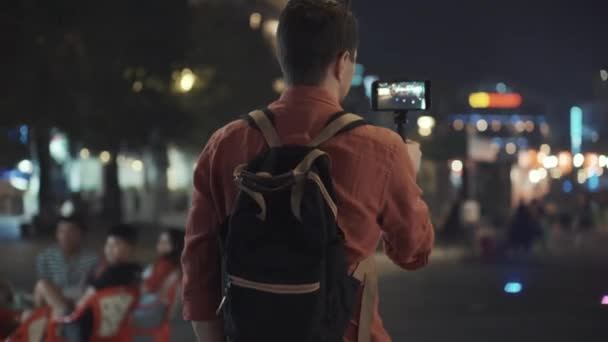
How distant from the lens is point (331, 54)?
91.2 inches

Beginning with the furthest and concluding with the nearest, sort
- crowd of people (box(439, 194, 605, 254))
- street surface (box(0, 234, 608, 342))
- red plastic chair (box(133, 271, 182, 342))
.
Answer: crowd of people (box(439, 194, 605, 254)) < street surface (box(0, 234, 608, 342)) < red plastic chair (box(133, 271, 182, 342))

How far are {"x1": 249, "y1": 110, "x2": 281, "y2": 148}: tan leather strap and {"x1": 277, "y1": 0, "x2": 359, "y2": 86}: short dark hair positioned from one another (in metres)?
0.13

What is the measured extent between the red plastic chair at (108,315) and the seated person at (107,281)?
0.04 metres

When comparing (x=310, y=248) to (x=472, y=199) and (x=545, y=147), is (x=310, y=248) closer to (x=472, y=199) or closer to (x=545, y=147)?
(x=472, y=199)

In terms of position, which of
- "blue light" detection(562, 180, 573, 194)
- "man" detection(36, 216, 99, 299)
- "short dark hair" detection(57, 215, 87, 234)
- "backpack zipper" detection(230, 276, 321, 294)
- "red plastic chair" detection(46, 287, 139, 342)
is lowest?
"blue light" detection(562, 180, 573, 194)

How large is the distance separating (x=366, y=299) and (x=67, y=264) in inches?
238

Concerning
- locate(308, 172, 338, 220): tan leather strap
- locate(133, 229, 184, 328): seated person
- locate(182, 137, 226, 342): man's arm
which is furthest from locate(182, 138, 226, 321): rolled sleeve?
locate(133, 229, 184, 328): seated person

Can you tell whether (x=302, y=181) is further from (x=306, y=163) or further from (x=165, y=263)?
(x=165, y=263)

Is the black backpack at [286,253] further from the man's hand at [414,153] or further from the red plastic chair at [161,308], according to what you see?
the red plastic chair at [161,308]

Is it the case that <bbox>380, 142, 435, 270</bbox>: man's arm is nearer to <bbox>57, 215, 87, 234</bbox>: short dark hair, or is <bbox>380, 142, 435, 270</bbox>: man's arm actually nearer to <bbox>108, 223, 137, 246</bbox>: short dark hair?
<bbox>108, 223, 137, 246</bbox>: short dark hair

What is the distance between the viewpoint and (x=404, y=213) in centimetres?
228

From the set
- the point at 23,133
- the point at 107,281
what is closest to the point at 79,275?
the point at 107,281

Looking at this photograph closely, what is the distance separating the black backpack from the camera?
2.09 meters

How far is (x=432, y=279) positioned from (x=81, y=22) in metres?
9.56
